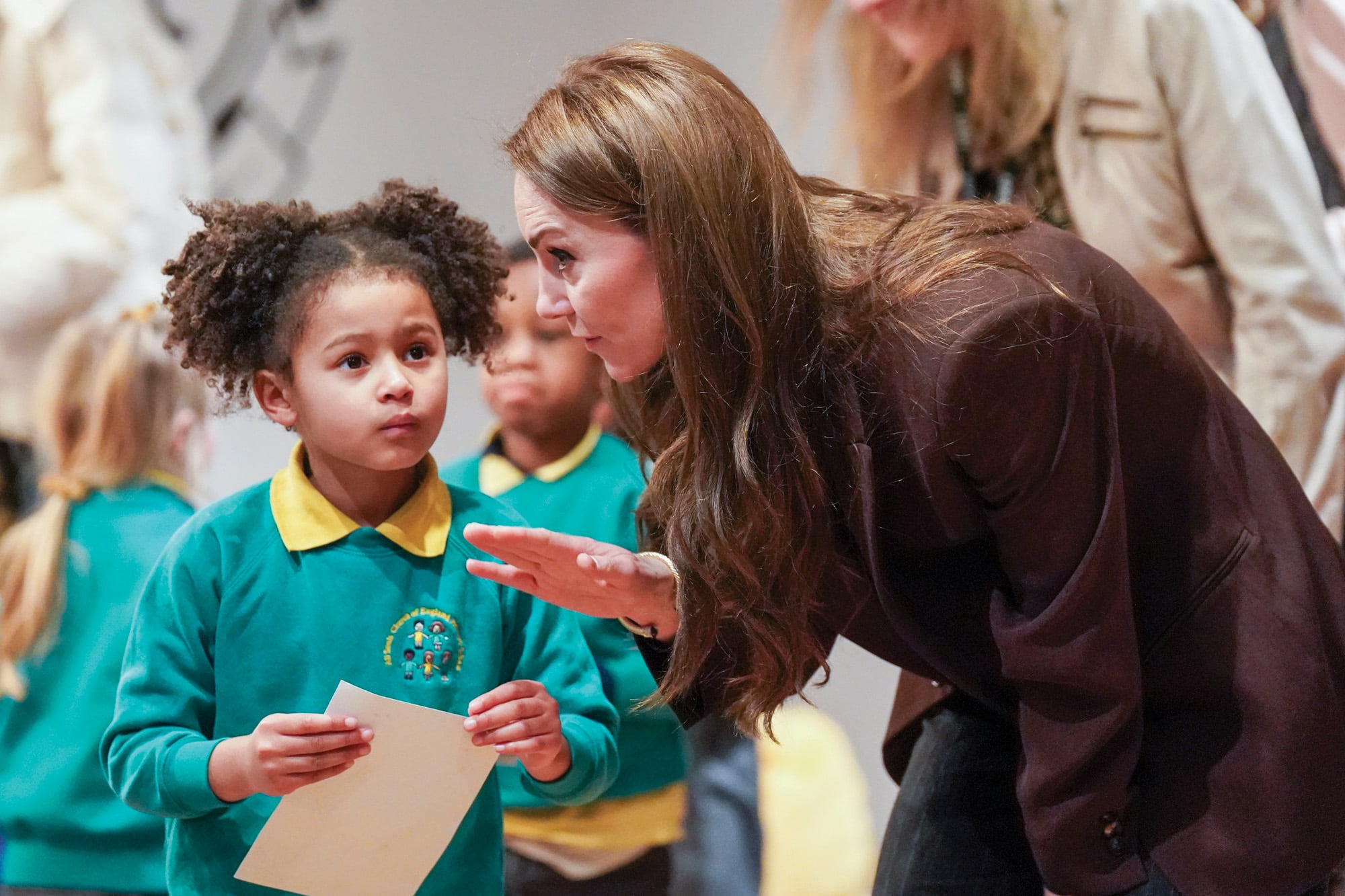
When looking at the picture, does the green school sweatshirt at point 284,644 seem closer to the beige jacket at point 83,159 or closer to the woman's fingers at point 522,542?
the woman's fingers at point 522,542

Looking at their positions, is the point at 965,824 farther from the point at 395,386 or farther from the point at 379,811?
the point at 395,386

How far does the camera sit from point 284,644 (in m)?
1.25

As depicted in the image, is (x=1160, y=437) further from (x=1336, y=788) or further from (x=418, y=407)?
(x=418, y=407)

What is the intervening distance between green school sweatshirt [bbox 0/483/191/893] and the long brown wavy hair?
2.89 ft

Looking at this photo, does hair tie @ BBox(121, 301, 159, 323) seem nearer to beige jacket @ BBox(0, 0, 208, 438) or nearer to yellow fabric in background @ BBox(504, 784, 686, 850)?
beige jacket @ BBox(0, 0, 208, 438)

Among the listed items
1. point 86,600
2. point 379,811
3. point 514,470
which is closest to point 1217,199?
point 514,470

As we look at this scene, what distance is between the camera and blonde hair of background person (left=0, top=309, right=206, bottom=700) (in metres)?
2.01

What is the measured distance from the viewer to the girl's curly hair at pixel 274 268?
4.29 ft

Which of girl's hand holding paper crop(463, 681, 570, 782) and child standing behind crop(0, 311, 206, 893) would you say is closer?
girl's hand holding paper crop(463, 681, 570, 782)

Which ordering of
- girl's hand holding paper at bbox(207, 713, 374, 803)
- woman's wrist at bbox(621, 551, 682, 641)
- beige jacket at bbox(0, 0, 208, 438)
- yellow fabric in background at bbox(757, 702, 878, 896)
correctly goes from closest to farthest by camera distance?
girl's hand holding paper at bbox(207, 713, 374, 803) < woman's wrist at bbox(621, 551, 682, 641) < yellow fabric in background at bbox(757, 702, 878, 896) < beige jacket at bbox(0, 0, 208, 438)

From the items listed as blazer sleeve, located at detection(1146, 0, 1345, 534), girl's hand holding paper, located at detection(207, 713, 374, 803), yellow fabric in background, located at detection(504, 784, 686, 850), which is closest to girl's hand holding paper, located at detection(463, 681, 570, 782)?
girl's hand holding paper, located at detection(207, 713, 374, 803)

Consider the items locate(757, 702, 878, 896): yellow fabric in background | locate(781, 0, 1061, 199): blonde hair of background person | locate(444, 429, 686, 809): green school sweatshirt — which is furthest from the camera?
locate(757, 702, 878, 896): yellow fabric in background

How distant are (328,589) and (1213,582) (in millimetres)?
877

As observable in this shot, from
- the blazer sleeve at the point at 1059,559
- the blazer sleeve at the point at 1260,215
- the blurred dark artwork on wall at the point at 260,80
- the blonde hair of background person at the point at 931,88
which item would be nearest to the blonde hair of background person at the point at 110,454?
the blurred dark artwork on wall at the point at 260,80
